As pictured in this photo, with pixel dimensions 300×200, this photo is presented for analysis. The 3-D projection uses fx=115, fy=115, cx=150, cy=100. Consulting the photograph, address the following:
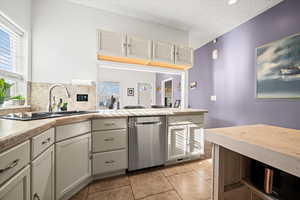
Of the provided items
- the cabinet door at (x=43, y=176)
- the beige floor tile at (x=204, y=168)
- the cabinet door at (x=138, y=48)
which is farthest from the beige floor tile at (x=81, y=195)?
the cabinet door at (x=138, y=48)

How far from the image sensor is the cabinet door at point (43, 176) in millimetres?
737

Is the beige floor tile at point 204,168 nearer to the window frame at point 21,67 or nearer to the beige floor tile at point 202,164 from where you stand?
the beige floor tile at point 202,164

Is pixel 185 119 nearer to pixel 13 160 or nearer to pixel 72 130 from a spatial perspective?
pixel 72 130

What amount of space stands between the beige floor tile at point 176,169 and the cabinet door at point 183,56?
1770mm

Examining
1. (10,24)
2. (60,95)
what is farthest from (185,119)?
(10,24)

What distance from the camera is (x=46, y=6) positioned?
1.73m

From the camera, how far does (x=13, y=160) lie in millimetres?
553

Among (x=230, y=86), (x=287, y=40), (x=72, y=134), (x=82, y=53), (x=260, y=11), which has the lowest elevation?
(x=72, y=134)

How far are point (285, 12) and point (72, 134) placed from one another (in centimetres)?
331

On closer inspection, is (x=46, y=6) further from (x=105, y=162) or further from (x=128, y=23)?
(x=105, y=162)

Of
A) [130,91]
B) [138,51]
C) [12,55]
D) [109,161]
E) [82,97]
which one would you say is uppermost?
[138,51]

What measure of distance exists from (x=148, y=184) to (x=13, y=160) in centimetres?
129

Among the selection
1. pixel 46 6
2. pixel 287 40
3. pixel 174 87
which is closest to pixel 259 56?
pixel 287 40

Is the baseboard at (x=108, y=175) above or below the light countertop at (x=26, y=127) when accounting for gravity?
below
